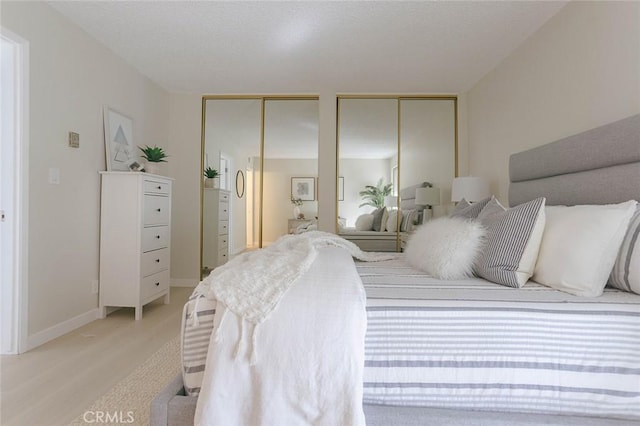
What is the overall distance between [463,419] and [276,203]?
3.85 metres

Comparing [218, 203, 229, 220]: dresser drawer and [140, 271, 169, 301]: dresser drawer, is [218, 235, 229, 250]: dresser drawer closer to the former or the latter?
[218, 203, 229, 220]: dresser drawer

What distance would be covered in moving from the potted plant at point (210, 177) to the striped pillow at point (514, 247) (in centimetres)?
361

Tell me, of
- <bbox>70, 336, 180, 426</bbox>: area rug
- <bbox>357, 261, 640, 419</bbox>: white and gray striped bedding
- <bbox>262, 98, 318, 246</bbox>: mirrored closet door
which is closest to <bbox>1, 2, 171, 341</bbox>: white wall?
<bbox>70, 336, 180, 426</bbox>: area rug

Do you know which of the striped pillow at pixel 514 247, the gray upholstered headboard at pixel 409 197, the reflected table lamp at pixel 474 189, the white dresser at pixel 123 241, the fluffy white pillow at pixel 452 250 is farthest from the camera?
the gray upholstered headboard at pixel 409 197

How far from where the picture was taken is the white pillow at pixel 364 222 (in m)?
4.46

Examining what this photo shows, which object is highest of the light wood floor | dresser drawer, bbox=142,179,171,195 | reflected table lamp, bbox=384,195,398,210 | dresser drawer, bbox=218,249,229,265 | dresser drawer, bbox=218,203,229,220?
dresser drawer, bbox=142,179,171,195

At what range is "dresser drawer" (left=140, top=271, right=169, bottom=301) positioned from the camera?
3.11 metres

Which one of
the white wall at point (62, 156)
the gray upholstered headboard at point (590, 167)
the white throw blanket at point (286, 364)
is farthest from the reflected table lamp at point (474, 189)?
the white wall at point (62, 156)

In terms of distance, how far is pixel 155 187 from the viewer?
332 cm

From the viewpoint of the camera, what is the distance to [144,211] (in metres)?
3.13

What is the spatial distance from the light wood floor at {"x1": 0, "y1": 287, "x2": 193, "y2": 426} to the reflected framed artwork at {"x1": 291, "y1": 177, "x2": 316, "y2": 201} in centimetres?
217

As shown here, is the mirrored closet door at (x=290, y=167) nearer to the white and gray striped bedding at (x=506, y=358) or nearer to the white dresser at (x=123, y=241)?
the white dresser at (x=123, y=241)

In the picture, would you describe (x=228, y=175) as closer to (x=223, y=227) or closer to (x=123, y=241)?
(x=223, y=227)

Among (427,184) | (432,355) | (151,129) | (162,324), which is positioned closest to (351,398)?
(432,355)
